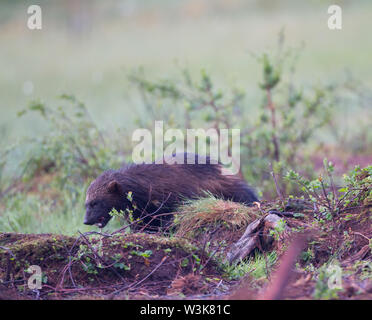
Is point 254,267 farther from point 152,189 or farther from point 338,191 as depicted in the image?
point 152,189

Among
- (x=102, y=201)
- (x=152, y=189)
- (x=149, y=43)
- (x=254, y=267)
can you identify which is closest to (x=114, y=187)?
(x=102, y=201)

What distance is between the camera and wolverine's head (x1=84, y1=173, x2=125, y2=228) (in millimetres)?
6797

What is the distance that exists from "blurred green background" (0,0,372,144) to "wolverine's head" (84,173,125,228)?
7800 millimetres

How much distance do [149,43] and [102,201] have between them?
21.6 m

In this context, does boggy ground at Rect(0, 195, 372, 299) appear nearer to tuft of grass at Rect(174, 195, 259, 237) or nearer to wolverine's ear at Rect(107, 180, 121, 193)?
tuft of grass at Rect(174, 195, 259, 237)

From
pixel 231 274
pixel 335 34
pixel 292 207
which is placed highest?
pixel 335 34

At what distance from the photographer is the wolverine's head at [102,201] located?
680 centimetres

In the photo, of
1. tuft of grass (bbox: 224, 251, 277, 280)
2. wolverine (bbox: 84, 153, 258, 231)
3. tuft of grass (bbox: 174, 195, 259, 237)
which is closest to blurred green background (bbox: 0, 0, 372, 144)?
wolverine (bbox: 84, 153, 258, 231)

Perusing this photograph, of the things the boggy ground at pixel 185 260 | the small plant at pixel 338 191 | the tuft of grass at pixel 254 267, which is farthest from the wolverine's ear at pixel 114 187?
the small plant at pixel 338 191
